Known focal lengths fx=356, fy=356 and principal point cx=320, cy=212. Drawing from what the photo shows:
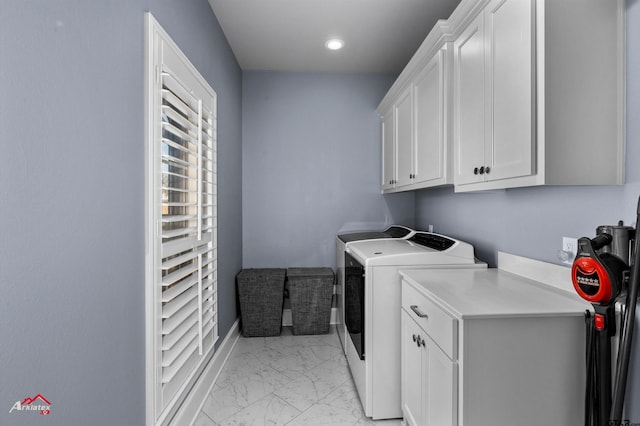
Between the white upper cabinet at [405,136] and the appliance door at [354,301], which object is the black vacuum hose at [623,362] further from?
the white upper cabinet at [405,136]

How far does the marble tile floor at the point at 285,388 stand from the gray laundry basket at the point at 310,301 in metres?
0.17

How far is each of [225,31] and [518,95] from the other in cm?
237

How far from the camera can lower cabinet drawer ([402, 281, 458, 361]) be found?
134 cm

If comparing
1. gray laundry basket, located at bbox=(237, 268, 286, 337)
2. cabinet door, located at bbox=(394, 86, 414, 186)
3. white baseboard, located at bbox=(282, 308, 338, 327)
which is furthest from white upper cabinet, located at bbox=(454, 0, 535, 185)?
white baseboard, located at bbox=(282, 308, 338, 327)

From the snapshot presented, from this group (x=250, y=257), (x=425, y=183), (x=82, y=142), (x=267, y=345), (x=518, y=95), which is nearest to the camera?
(x=82, y=142)

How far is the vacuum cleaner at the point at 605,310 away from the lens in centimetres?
110

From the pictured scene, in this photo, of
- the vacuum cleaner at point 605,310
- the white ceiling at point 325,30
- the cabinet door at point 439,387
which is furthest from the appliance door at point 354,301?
the white ceiling at point 325,30

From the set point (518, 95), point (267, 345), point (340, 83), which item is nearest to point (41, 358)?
point (518, 95)

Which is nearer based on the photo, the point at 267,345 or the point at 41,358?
the point at 41,358

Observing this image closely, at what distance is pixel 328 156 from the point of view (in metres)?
3.82

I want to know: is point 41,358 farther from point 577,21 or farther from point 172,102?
point 577,21

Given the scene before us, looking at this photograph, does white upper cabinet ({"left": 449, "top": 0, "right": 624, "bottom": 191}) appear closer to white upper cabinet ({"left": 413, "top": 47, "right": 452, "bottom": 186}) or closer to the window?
white upper cabinet ({"left": 413, "top": 47, "right": 452, "bottom": 186})

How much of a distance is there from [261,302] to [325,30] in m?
2.47

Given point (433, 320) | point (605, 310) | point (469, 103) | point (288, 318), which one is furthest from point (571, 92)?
point (288, 318)
